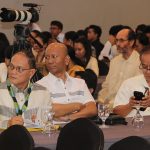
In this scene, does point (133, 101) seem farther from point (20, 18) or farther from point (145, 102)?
point (20, 18)

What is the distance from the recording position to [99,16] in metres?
12.4

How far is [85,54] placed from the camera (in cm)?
680

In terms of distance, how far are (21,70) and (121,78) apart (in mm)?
2429

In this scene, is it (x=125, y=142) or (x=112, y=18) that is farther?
(x=112, y=18)

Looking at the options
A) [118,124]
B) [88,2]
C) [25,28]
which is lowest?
[118,124]

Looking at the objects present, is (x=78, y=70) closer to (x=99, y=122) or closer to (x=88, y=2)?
(x=99, y=122)

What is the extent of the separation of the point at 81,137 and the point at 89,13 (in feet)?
31.1

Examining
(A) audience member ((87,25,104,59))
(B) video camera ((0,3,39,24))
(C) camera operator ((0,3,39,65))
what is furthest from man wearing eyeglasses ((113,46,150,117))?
(A) audience member ((87,25,104,59))

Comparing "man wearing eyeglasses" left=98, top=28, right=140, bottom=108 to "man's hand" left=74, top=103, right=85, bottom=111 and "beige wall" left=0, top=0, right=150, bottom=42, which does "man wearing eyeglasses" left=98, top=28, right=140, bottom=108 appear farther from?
"beige wall" left=0, top=0, right=150, bottom=42

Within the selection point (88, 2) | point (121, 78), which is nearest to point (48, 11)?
point (88, 2)

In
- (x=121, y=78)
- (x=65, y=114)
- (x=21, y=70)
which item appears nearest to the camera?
(x=21, y=70)

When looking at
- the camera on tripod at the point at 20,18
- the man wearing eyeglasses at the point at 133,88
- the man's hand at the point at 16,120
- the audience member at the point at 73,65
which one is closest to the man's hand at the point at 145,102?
the man wearing eyeglasses at the point at 133,88

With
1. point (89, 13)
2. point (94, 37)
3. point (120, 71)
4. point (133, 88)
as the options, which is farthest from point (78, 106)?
point (89, 13)

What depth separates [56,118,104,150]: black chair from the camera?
2818mm
